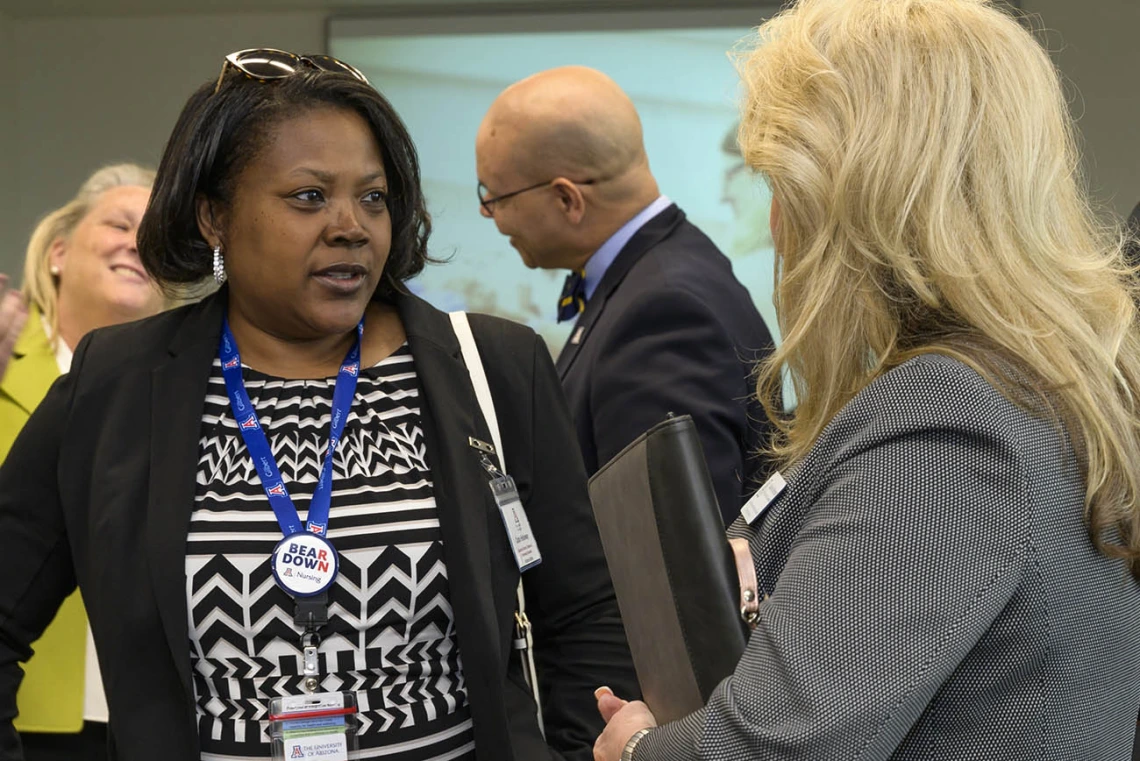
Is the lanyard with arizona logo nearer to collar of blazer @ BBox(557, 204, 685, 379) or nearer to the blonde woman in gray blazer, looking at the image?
the blonde woman in gray blazer

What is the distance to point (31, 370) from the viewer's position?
9.07 ft

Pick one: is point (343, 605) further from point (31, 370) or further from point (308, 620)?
point (31, 370)

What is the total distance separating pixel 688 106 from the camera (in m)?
6.18

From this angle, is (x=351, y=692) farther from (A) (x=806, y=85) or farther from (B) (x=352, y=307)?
(A) (x=806, y=85)

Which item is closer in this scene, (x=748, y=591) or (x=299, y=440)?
(x=748, y=591)

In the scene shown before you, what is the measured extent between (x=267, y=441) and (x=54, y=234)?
1788 mm

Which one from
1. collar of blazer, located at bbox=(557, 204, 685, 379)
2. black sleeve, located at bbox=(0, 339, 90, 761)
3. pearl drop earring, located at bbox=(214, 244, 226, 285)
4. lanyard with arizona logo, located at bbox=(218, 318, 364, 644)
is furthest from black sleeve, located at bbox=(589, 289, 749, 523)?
black sleeve, located at bbox=(0, 339, 90, 761)

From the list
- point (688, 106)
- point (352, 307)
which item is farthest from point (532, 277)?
point (352, 307)

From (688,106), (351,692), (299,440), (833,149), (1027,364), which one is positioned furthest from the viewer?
(688,106)

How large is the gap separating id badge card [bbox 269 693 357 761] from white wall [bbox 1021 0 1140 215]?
561 centimetres

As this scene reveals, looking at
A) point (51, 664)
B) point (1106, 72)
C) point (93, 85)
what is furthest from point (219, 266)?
point (1106, 72)

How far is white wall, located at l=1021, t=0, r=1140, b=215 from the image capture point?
20.2 feet

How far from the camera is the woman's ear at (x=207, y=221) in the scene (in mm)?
1926

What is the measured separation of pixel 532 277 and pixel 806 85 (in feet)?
16.4
